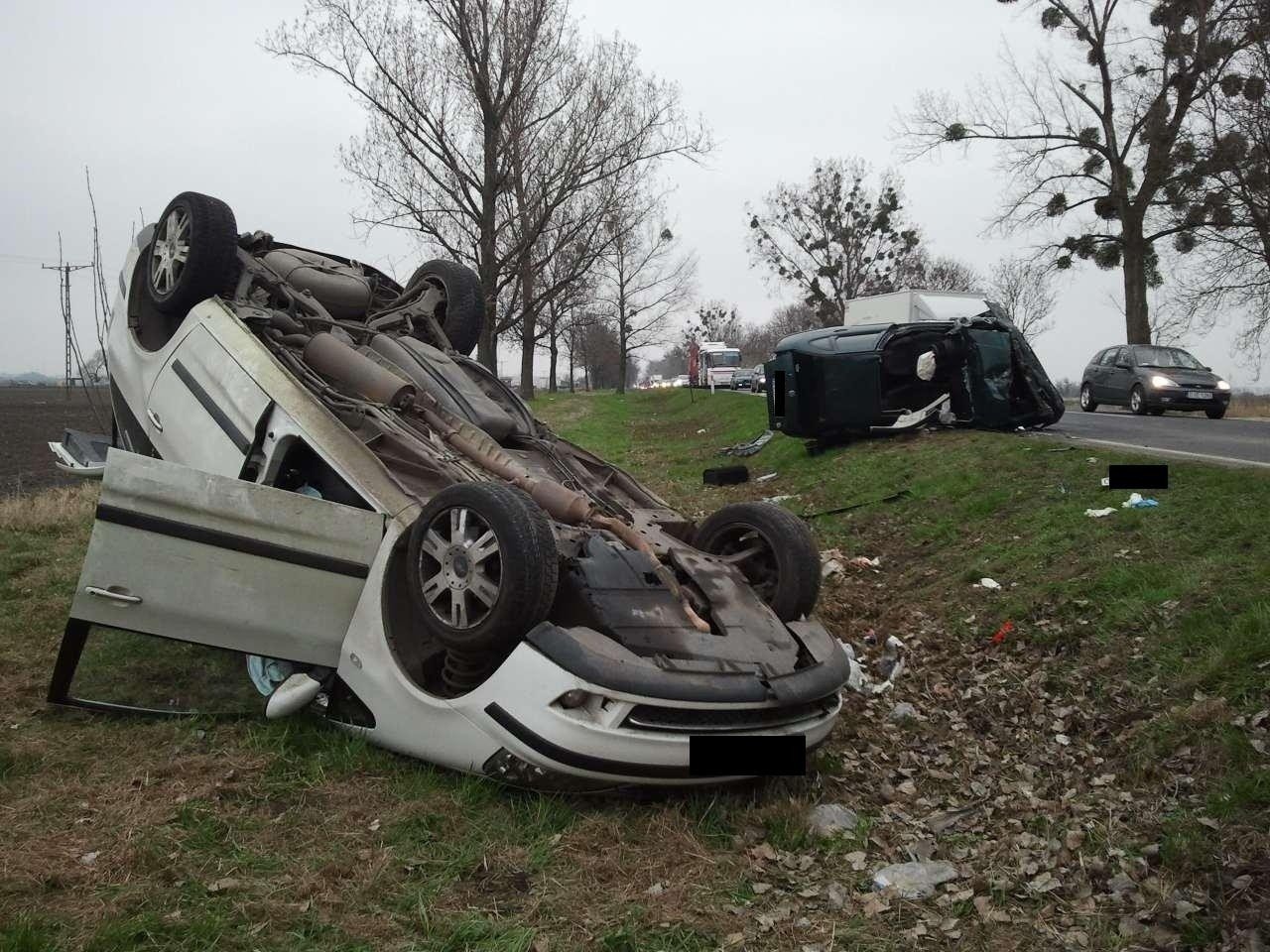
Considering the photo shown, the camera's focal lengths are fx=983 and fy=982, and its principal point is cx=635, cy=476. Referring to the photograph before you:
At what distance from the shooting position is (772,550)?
4598mm

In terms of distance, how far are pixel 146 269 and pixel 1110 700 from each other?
5.51m

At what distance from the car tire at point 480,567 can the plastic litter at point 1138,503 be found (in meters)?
4.42

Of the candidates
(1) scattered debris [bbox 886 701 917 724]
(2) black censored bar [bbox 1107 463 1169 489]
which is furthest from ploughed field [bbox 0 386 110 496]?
(2) black censored bar [bbox 1107 463 1169 489]

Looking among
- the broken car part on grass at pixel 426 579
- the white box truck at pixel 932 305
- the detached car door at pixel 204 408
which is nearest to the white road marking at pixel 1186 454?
the white box truck at pixel 932 305

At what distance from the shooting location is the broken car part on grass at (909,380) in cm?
1026

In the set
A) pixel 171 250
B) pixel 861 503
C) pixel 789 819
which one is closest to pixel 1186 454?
pixel 861 503

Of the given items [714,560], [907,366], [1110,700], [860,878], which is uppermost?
[907,366]

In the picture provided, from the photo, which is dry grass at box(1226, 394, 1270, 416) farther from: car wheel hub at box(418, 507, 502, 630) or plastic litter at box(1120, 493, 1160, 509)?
car wheel hub at box(418, 507, 502, 630)

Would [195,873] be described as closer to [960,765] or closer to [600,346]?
[960,765]

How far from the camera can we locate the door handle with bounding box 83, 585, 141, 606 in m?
3.74

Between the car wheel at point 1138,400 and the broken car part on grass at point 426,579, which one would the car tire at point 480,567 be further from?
the car wheel at point 1138,400

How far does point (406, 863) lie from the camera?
322 centimetres

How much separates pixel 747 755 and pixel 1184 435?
354 inches

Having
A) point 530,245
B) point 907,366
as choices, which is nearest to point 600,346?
point 530,245
